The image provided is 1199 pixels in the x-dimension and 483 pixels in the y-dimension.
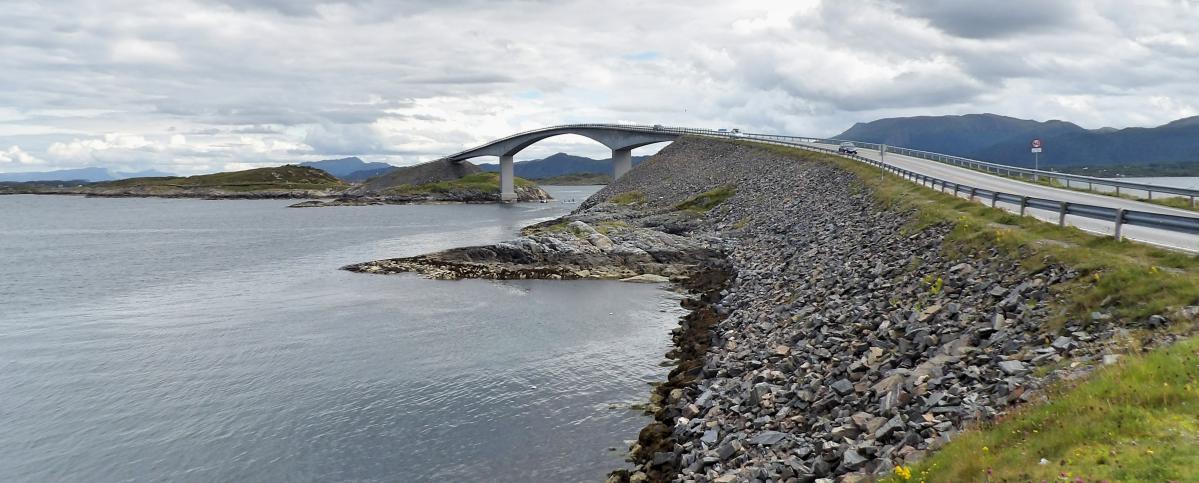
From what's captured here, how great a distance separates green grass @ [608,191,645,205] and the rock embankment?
166 feet

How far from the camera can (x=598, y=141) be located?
150125 mm

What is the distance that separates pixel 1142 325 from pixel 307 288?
4872cm

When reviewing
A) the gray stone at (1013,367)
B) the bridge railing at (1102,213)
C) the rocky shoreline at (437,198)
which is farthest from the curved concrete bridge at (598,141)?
the gray stone at (1013,367)

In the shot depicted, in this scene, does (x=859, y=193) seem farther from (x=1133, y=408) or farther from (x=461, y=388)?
(x=1133, y=408)

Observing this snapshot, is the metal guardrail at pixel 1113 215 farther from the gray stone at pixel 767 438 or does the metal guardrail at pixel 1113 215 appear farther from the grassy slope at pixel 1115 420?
the gray stone at pixel 767 438

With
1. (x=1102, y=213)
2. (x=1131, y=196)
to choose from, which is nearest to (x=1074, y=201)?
(x=1131, y=196)

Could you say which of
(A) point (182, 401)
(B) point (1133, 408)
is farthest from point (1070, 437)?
(A) point (182, 401)

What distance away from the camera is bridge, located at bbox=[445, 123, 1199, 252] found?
20.2 meters

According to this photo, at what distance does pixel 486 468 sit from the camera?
20.0 metres

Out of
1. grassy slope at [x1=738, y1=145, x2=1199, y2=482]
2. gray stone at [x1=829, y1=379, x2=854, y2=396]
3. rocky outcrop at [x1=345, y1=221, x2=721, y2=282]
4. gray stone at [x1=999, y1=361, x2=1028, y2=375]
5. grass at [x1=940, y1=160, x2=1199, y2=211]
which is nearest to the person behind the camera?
grassy slope at [x1=738, y1=145, x2=1199, y2=482]

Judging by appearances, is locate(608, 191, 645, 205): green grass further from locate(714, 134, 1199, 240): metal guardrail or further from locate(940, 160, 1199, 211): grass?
locate(714, 134, 1199, 240): metal guardrail

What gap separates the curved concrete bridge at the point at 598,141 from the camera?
456ft

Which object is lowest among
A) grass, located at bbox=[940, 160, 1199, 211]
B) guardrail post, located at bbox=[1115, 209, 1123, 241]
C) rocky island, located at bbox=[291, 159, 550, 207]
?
guardrail post, located at bbox=[1115, 209, 1123, 241]

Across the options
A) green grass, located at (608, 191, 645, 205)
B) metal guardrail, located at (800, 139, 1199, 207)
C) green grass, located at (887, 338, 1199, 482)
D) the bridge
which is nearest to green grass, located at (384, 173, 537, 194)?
the bridge
